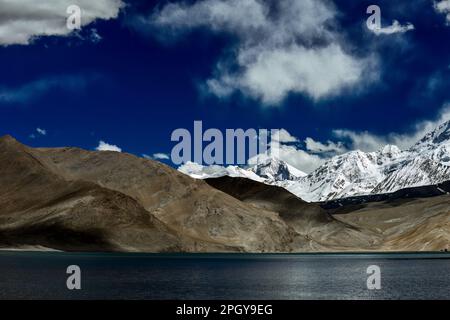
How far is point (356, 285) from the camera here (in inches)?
3957
